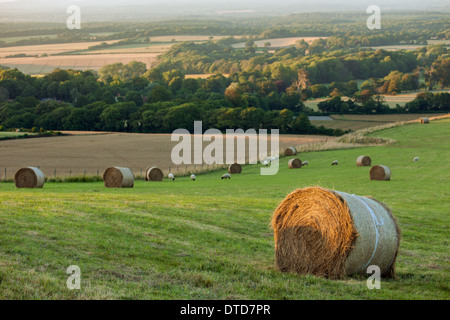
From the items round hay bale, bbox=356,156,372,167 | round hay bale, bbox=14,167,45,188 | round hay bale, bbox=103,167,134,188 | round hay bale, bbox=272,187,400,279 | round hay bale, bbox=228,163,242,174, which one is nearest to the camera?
round hay bale, bbox=272,187,400,279

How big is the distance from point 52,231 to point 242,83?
441 feet

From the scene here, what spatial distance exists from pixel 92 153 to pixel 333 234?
191ft

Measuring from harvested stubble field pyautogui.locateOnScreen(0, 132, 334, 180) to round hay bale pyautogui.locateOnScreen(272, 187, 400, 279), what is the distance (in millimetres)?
31460

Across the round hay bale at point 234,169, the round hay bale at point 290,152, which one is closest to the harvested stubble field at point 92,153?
the round hay bale at point 234,169

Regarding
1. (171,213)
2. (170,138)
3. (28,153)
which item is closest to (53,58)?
(170,138)

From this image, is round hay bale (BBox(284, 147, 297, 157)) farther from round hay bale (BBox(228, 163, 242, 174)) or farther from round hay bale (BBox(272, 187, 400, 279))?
round hay bale (BBox(272, 187, 400, 279))

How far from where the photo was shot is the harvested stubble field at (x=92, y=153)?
5434 centimetres

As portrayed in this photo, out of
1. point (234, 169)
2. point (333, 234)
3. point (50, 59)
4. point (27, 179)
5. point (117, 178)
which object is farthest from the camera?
point (50, 59)

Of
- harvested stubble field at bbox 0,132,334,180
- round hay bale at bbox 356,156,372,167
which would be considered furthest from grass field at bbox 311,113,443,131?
round hay bale at bbox 356,156,372,167

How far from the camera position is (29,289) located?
902 cm

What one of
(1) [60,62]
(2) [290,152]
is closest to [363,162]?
(2) [290,152]

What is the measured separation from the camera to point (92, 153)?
2653 inches

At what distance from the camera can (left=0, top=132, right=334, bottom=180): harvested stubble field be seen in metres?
54.3

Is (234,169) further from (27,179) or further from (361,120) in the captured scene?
(361,120)
